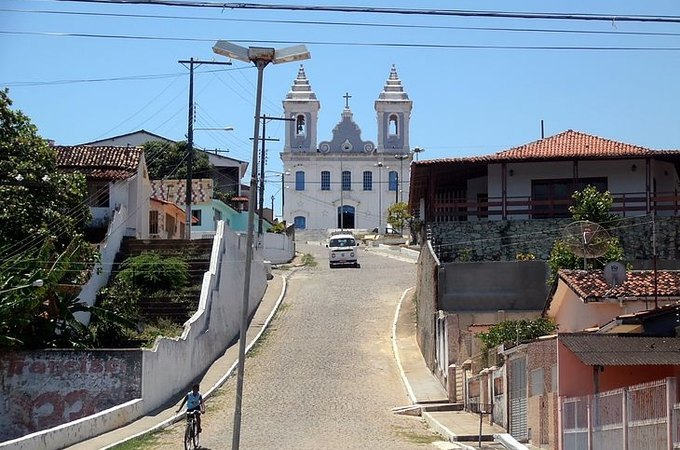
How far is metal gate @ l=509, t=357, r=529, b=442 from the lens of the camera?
70.7 ft

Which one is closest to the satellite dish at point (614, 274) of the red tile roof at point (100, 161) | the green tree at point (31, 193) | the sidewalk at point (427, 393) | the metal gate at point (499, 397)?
the metal gate at point (499, 397)

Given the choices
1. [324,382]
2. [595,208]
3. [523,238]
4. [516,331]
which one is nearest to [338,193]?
[523,238]

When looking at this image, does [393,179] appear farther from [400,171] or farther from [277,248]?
[277,248]

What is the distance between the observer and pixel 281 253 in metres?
64.4

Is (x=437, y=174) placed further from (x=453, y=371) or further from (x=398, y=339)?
(x=453, y=371)

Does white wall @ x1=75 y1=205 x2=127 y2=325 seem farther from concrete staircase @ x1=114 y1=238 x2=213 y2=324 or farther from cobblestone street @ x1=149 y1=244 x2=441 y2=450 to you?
cobblestone street @ x1=149 y1=244 x2=441 y2=450

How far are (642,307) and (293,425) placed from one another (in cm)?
844

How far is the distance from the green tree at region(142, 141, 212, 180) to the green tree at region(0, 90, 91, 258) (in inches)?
1439

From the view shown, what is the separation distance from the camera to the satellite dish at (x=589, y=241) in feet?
96.9

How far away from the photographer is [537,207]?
40.0 metres

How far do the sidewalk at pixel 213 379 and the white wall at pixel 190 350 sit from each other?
255 mm

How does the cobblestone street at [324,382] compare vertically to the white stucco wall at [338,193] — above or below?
below

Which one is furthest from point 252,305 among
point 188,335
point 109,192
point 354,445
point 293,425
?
point 354,445

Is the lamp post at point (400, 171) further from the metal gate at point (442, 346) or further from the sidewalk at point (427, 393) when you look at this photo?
the metal gate at point (442, 346)
